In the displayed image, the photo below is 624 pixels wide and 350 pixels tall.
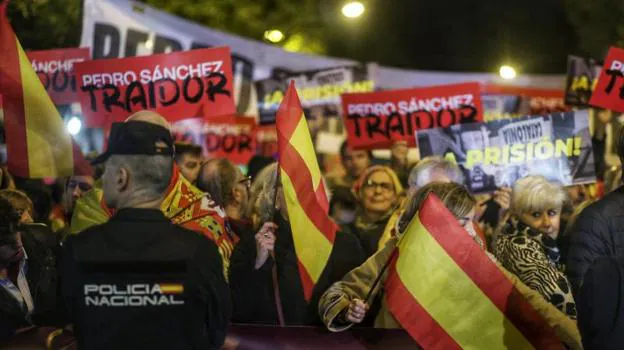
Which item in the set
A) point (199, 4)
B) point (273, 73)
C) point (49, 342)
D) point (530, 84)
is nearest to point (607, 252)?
point (49, 342)

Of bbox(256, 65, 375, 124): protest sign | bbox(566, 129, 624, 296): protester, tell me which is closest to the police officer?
bbox(566, 129, 624, 296): protester

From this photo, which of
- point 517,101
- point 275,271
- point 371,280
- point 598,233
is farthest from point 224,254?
point 517,101

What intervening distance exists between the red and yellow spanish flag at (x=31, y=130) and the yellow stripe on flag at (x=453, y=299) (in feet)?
8.95

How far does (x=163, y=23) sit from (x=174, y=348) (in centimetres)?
865

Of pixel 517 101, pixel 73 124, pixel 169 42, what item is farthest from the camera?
pixel 517 101

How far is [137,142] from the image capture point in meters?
4.07

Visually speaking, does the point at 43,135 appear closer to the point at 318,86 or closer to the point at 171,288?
the point at 171,288

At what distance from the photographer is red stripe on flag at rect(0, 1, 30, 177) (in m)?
6.49

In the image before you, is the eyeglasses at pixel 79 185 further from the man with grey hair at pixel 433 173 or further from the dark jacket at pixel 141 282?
the dark jacket at pixel 141 282

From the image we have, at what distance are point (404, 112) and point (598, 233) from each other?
6.16 m

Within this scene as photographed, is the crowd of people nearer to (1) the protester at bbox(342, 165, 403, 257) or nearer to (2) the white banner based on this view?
(1) the protester at bbox(342, 165, 403, 257)

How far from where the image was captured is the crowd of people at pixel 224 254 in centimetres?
392

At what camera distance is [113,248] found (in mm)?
3947

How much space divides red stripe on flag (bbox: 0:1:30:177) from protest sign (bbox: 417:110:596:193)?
12.5ft
